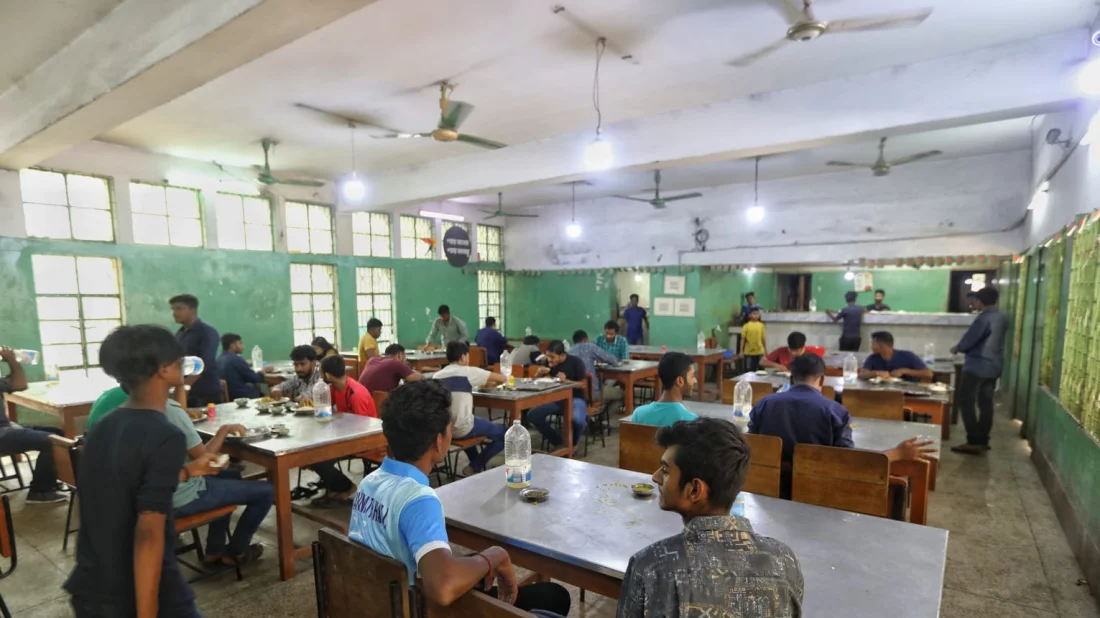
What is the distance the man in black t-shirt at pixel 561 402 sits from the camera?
5.30 m

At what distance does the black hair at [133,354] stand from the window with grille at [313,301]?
7.34m

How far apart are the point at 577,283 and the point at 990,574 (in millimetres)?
9052

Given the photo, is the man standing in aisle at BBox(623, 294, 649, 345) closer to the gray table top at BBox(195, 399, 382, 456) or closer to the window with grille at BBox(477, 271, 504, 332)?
the window with grille at BBox(477, 271, 504, 332)

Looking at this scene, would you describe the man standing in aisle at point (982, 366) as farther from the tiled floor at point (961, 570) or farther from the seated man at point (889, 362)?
the tiled floor at point (961, 570)

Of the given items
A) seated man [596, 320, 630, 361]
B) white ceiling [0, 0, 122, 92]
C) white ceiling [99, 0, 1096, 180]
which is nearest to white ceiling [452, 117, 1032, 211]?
white ceiling [99, 0, 1096, 180]

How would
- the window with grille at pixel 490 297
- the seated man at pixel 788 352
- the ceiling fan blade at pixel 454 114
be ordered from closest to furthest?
the ceiling fan blade at pixel 454 114
the seated man at pixel 788 352
the window with grille at pixel 490 297

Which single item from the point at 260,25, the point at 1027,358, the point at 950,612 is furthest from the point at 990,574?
the point at 260,25

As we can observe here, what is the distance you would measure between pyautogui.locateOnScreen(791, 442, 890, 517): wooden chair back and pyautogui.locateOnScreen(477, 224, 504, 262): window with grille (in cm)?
999

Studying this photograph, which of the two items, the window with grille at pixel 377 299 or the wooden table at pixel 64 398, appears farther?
the window with grille at pixel 377 299

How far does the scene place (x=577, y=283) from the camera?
1167 centimetres

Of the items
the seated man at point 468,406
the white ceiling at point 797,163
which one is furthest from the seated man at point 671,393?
the white ceiling at point 797,163

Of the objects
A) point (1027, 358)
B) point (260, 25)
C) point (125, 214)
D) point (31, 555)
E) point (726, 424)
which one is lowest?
point (31, 555)

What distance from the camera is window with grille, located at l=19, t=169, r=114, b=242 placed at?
6.17m

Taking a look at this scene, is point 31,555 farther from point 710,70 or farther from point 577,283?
point 577,283
